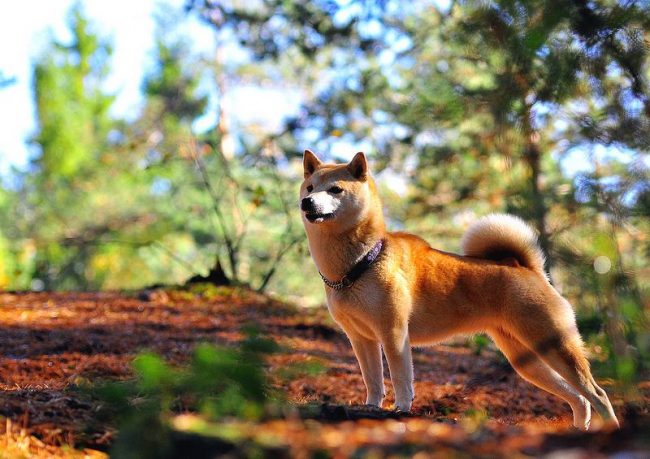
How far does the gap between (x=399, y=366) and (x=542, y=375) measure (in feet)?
3.84

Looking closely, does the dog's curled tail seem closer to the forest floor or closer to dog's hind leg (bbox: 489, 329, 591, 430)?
dog's hind leg (bbox: 489, 329, 591, 430)

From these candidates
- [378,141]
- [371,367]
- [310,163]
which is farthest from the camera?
[378,141]

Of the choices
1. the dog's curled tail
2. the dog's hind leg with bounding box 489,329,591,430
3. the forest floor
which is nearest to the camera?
the forest floor

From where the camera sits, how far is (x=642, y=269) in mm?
2990

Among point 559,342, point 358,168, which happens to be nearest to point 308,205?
point 358,168

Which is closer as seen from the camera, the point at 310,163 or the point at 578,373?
the point at 578,373

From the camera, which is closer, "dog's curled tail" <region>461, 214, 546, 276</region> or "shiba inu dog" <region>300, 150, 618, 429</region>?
"shiba inu dog" <region>300, 150, 618, 429</region>

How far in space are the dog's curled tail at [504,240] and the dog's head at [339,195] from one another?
83cm

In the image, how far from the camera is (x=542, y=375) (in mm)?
5090

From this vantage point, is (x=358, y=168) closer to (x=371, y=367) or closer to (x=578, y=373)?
(x=371, y=367)

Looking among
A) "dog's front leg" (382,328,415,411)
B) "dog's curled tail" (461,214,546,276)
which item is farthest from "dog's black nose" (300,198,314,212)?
"dog's curled tail" (461,214,546,276)

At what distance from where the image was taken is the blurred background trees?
2971 millimetres

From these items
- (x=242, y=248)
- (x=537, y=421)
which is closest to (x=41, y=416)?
(x=537, y=421)

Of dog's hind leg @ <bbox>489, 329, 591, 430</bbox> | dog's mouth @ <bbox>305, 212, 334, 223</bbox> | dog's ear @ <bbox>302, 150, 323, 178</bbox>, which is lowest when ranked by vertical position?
dog's hind leg @ <bbox>489, 329, 591, 430</bbox>
